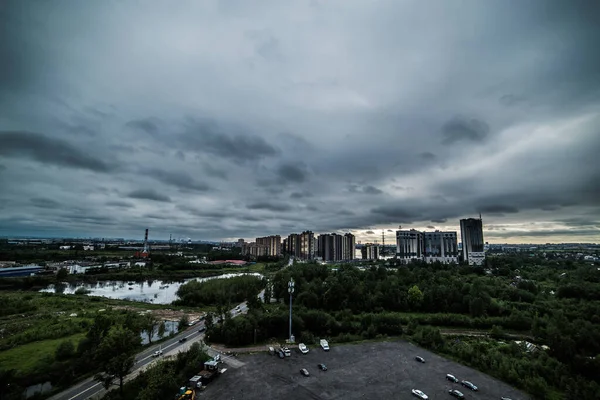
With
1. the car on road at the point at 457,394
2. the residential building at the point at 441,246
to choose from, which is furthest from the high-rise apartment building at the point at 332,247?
the car on road at the point at 457,394

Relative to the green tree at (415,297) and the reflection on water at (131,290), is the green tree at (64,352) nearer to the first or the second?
the reflection on water at (131,290)

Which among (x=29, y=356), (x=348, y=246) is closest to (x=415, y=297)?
(x=29, y=356)

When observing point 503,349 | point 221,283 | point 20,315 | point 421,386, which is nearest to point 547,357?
point 503,349

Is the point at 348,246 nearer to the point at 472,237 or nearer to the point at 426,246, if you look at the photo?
the point at 426,246

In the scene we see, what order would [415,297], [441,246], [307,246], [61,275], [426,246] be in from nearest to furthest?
[415,297], [61,275], [441,246], [426,246], [307,246]

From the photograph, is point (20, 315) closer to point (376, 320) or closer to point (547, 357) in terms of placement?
point (376, 320)

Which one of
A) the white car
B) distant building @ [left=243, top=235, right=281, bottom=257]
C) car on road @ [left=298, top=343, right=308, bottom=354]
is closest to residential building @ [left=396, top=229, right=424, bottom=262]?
distant building @ [left=243, top=235, right=281, bottom=257]
